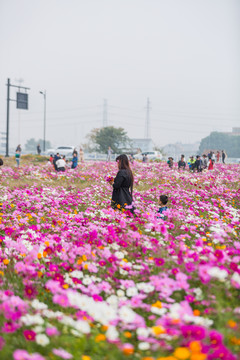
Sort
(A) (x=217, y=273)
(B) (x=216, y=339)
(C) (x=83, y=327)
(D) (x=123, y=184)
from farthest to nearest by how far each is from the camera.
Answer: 1. (D) (x=123, y=184)
2. (A) (x=217, y=273)
3. (C) (x=83, y=327)
4. (B) (x=216, y=339)

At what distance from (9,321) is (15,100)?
33.0 meters

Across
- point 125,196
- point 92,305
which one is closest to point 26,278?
point 92,305

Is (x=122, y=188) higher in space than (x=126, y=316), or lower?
higher

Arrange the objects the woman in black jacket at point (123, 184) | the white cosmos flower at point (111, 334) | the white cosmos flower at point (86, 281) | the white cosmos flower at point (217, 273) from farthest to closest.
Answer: the woman in black jacket at point (123, 184) < the white cosmos flower at point (86, 281) < the white cosmos flower at point (217, 273) < the white cosmos flower at point (111, 334)

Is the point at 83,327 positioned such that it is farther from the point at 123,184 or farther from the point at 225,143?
the point at 225,143

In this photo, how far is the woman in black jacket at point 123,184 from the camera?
6.47 metres

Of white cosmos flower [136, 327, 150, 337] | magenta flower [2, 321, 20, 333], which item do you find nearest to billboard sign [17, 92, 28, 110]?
magenta flower [2, 321, 20, 333]

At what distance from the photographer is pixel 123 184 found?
6.59 meters

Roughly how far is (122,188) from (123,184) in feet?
0.33

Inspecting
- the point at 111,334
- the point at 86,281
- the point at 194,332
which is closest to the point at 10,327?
the point at 111,334

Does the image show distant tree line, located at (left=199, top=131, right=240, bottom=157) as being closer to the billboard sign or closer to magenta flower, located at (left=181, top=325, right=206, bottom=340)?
the billboard sign

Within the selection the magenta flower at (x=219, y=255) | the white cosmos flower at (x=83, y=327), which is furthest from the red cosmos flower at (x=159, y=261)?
the white cosmos flower at (x=83, y=327)

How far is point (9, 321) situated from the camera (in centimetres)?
221

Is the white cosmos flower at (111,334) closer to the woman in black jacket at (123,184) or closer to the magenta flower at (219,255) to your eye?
the magenta flower at (219,255)
